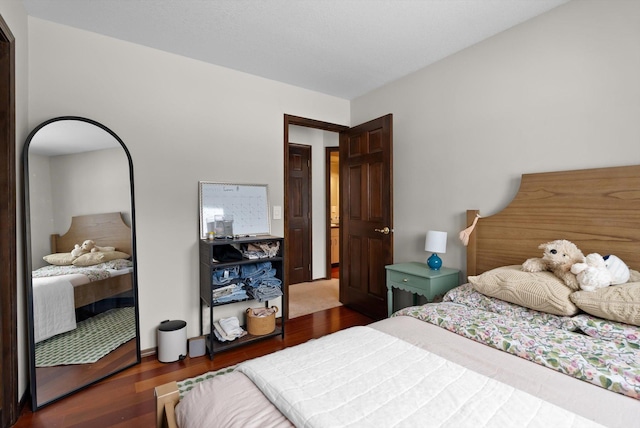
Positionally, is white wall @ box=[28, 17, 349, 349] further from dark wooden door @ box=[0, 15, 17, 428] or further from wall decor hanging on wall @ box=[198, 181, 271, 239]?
dark wooden door @ box=[0, 15, 17, 428]

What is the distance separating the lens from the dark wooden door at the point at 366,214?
3182mm

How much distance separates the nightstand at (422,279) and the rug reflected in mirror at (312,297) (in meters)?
1.15

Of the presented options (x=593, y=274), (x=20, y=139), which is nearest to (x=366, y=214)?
(x=593, y=274)

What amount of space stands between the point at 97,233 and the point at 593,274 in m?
3.07

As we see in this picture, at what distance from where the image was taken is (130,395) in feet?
6.75

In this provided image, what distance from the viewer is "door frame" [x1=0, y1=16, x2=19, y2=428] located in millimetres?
1726

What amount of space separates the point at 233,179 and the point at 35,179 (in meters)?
1.40

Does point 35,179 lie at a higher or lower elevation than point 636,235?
higher

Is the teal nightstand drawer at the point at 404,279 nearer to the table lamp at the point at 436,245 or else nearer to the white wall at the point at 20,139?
the table lamp at the point at 436,245

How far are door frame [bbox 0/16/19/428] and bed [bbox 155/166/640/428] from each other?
89 cm

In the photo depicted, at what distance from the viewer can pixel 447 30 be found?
236 cm

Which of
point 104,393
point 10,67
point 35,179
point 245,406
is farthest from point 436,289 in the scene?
point 10,67

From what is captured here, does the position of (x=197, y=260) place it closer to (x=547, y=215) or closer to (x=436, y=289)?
(x=436, y=289)

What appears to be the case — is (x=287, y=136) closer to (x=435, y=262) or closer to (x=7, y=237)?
(x=435, y=262)
